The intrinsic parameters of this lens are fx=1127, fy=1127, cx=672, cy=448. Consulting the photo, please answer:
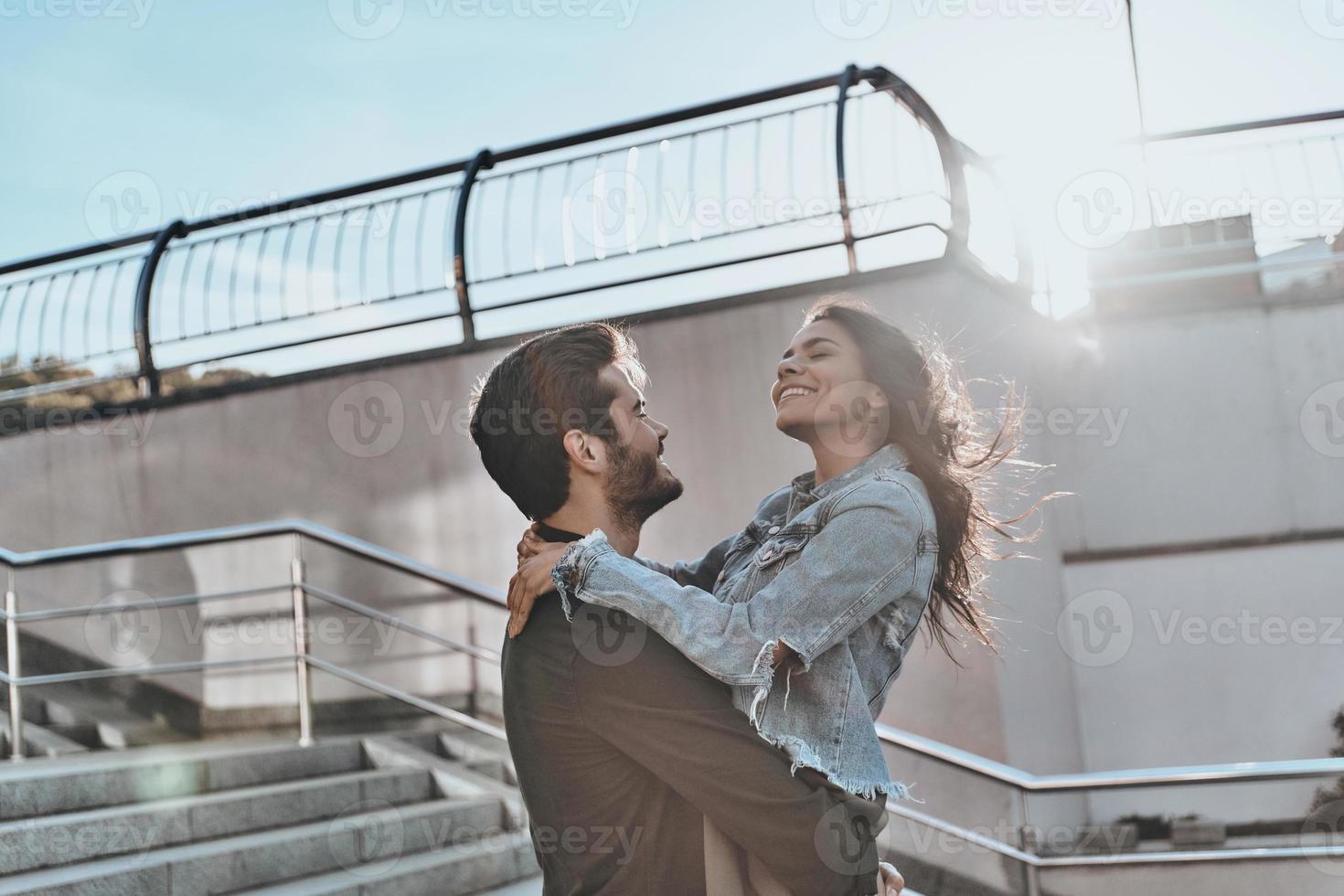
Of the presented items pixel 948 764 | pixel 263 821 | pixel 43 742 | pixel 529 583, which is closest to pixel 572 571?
pixel 529 583

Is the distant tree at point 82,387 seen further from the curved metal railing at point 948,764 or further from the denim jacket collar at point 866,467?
the denim jacket collar at point 866,467

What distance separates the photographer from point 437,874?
3525mm

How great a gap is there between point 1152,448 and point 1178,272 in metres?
1.07

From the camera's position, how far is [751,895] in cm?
159

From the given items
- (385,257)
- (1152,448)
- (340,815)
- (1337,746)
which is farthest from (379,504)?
(1337,746)

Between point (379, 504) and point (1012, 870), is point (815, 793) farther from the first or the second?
point (379, 504)

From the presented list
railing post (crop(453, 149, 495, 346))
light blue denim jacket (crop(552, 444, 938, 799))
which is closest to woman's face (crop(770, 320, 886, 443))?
light blue denim jacket (crop(552, 444, 938, 799))

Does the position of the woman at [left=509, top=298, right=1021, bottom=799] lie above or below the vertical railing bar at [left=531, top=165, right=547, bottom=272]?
below

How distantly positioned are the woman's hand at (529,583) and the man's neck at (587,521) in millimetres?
93

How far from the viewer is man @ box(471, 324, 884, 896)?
1525 mm

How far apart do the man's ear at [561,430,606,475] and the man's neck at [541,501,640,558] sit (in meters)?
0.07

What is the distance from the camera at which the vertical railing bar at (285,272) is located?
19.3 feet

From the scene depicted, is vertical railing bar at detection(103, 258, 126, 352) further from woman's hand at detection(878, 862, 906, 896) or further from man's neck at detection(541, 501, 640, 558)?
woman's hand at detection(878, 862, 906, 896)

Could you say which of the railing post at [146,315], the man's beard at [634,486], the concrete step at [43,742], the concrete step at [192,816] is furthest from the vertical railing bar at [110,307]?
the man's beard at [634,486]
